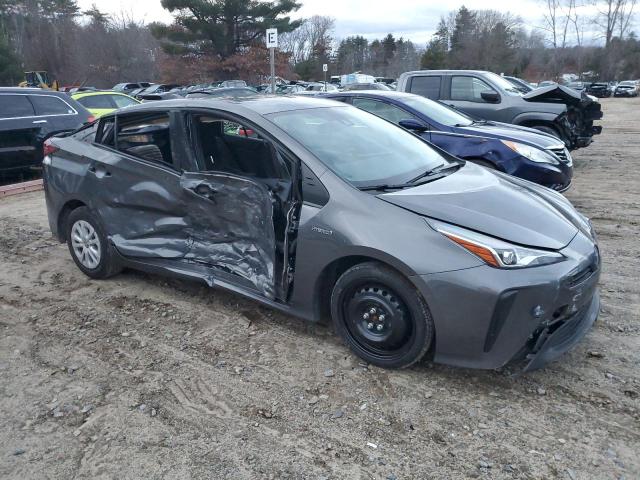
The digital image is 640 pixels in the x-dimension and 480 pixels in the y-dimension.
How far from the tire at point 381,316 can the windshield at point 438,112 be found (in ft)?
14.4

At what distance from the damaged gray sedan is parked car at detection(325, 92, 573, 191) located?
8.27 ft

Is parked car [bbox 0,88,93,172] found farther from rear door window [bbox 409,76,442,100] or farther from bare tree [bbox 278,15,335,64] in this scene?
bare tree [bbox 278,15,335,64]

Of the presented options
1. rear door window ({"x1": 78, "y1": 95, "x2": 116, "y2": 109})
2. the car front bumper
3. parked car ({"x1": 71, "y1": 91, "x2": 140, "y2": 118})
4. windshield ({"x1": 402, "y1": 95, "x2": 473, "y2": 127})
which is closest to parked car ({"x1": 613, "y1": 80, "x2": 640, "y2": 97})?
parked car ({"x1": 71, "y1": 91, "x2": 140, "y2": 118})

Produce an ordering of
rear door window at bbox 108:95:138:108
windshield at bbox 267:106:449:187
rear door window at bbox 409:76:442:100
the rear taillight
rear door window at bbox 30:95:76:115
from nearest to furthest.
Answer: windshield at bbox 267:106:449:187, the rear taillight, rear door window at bbox 30:95:76:115, rear door window at bbox 409:76:442:100, rear door window at bbox 108:95:138:108

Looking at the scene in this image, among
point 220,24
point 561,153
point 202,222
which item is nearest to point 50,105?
point 202,222

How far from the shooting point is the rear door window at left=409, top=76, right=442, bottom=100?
10.1 m

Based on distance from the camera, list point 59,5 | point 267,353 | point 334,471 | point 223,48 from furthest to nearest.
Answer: point 59,5 → point 223,48 → point 267,353 → point 334,471

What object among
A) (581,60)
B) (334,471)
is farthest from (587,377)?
(581,60)

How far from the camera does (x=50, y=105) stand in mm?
9531

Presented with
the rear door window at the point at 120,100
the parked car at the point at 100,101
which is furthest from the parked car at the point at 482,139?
the rear door window at the point at 120,100

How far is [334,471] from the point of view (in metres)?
2.61

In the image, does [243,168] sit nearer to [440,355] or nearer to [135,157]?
[135,157]

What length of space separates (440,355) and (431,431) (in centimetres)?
43

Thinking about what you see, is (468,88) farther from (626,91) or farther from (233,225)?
(626,91)
